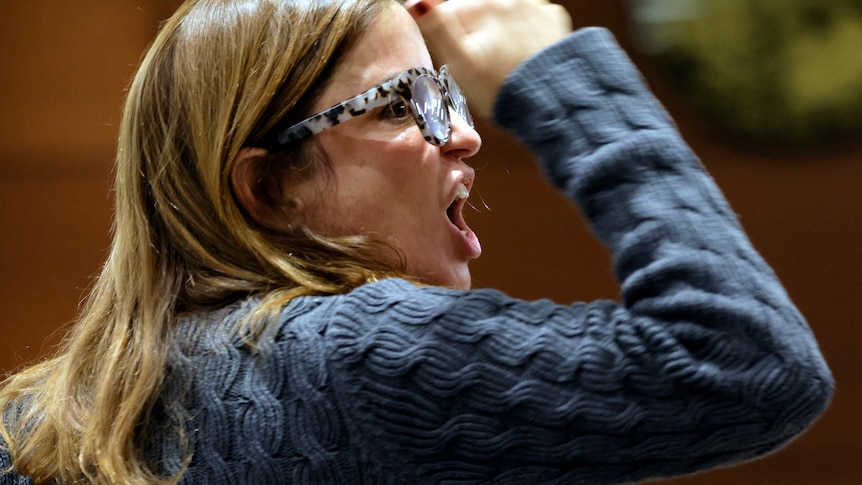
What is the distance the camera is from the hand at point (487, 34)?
963 millimetres

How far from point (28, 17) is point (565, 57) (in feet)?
6.51

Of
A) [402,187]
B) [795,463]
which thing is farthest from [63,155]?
[795,463]

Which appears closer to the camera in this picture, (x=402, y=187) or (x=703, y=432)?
(x=703, y=432)

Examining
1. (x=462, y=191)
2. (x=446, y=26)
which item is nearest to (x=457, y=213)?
(x=462, y=191)

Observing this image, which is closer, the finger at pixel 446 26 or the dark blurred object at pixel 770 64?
the finger at pixel 446 26

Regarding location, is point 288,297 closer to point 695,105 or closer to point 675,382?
point 675,382

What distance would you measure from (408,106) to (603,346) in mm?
474

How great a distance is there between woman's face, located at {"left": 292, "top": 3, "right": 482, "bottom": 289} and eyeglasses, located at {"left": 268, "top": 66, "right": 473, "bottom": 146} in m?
0.01

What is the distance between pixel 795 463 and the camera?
267cm

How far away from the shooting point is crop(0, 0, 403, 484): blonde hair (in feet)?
3.57

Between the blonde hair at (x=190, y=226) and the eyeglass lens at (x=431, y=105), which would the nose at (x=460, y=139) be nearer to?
the eyeglass lens at (x=431, y=105)

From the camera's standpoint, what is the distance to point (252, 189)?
1209mm

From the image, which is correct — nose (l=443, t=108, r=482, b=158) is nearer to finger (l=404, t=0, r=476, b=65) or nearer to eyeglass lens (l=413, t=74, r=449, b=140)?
eyeglass lens (l=413, t=74, r=449, b=140)

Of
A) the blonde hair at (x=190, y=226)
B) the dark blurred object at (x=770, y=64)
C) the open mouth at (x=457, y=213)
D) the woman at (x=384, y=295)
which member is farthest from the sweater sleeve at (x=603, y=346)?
the dark blurred object at (x=770, y=64)
